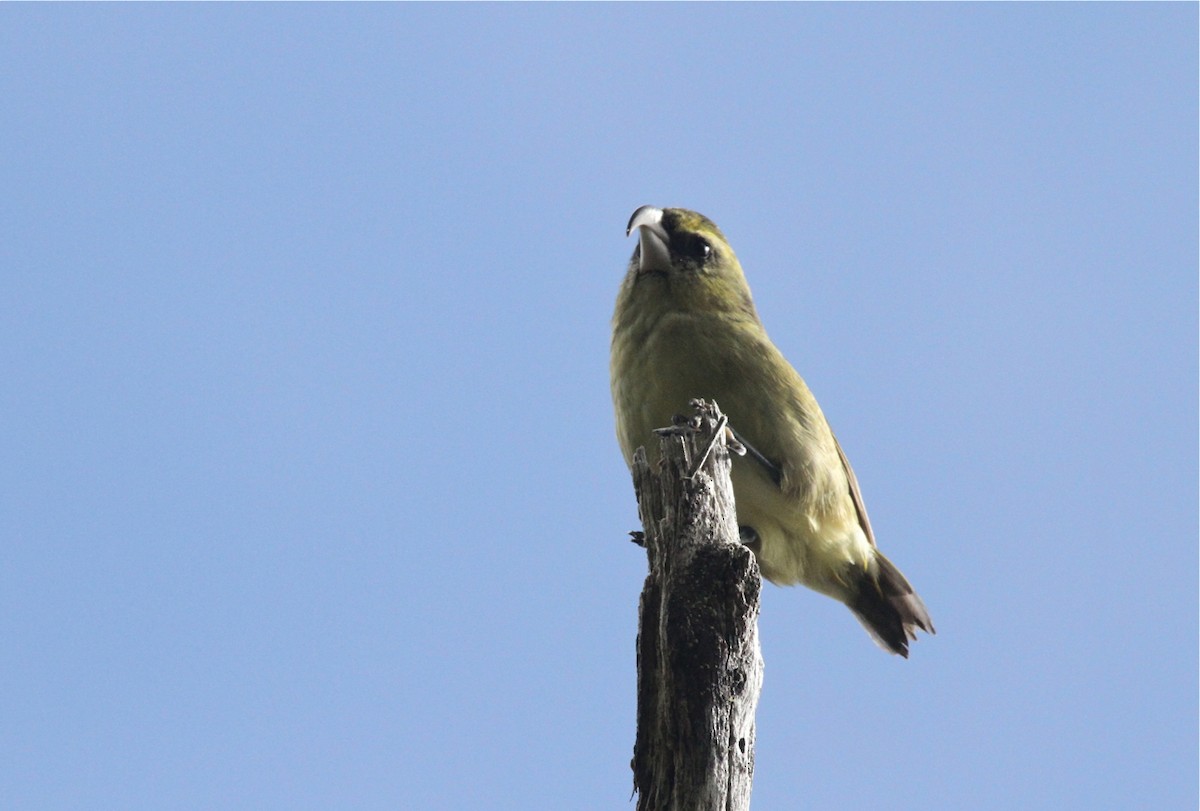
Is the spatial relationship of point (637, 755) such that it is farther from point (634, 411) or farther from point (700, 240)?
point (700, 240)

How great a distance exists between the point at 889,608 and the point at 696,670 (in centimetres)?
318

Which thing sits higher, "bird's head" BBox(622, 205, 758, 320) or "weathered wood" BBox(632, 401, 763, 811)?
"bird's head" BBox(622, 205, 758, 320)

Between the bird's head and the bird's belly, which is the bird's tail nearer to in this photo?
the bird's belly

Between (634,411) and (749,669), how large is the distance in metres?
2.50

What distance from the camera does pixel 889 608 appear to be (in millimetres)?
6559

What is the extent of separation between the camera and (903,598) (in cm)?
652

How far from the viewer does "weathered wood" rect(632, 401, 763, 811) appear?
139 inches

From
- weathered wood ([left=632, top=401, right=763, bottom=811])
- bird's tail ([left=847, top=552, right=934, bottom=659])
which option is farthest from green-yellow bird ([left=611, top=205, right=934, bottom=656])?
weathered wood ([left=632, top=401, right=763, bottom=811])

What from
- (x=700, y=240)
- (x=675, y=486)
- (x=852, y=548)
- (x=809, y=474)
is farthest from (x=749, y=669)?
(x=700, y=240)

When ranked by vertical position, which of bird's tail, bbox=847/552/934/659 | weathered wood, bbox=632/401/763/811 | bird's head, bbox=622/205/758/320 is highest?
bird's head, bbox=622/205/758/320

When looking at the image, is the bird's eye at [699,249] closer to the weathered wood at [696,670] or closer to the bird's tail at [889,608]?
the bird's tail at [889,608]

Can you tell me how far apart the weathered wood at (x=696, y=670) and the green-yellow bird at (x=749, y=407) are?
182 centimetres

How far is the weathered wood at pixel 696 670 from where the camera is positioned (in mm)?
3543

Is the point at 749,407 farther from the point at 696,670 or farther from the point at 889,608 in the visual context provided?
the point at 696,670
